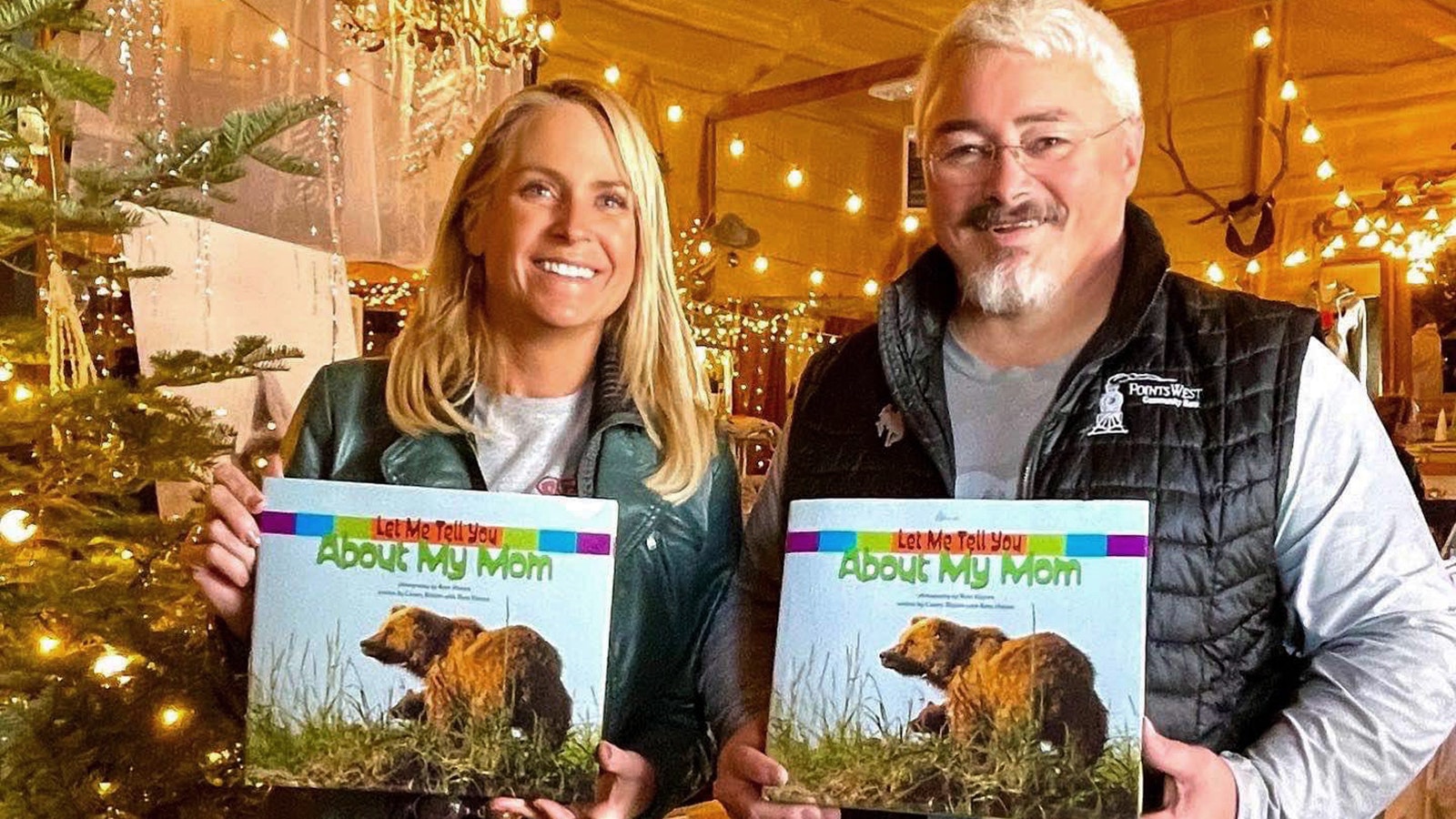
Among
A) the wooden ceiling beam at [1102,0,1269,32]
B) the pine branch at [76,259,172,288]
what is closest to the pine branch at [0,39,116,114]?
the pine branch at [76,259,172,288]

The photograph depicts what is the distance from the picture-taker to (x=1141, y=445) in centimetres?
123

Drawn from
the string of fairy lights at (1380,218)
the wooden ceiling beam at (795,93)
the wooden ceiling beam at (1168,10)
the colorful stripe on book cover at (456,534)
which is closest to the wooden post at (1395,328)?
the string of fairy lights at (1380,218)

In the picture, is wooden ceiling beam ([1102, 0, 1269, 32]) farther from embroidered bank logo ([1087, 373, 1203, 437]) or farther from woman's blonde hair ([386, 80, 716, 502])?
embroidered bank logo ([1087, 373, 1203, 437])

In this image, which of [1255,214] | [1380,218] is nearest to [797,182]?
[1255,214]

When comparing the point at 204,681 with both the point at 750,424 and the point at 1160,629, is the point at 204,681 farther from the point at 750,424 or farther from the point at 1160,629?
the point at 750,424

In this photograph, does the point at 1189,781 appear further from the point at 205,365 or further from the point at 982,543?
the point at 205,365

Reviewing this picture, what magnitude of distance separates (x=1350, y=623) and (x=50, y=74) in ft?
5.09

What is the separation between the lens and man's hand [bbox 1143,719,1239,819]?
1095 mm

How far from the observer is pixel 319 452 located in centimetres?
151

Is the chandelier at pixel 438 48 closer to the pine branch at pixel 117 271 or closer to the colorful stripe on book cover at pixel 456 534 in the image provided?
the pine branch at pixel 117 271

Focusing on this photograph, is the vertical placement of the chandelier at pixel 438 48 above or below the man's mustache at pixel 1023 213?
above

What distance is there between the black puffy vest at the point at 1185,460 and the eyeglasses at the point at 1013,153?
0.14m

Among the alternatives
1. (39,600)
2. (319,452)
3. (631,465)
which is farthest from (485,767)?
(39,600)

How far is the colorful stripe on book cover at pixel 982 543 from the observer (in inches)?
43.4
